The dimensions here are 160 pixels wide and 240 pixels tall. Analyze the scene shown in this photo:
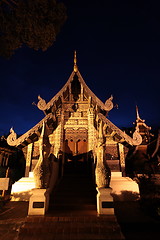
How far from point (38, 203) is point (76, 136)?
4.70m

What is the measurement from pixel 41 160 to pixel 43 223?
1784 millimetres

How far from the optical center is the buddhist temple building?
6.94 meters

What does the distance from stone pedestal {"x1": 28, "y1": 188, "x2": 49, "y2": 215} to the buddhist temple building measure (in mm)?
2221

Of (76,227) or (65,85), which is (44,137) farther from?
(65,85)

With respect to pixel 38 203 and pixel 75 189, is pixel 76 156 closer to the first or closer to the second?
pixel 75 189

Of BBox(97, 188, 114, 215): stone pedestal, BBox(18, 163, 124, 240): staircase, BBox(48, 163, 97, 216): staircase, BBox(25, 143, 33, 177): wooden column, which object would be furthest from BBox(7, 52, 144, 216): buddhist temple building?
BBox(97, 188, 114, 215): stone pedestal

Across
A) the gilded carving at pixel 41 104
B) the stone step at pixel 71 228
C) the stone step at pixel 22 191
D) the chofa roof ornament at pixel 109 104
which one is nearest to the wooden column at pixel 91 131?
the chofa roof ornament at pixel 109 104

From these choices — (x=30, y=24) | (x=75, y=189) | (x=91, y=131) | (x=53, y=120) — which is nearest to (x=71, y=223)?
(x=75, y=189)

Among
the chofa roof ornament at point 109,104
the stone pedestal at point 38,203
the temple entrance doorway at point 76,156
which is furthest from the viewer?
the temple entrance doorway at point 76,156

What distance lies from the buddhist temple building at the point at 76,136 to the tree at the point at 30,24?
2592 millimetres

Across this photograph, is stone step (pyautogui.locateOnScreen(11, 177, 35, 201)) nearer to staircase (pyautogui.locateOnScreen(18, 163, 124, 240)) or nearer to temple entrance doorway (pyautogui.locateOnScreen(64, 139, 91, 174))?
staircase (pyautogui.locateOnScreen(18, 163, 124, 240))

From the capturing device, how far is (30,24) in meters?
6.12

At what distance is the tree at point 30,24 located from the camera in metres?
5.97

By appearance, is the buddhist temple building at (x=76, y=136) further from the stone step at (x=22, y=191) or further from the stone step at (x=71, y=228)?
the stone step at (x=71, y=228)
